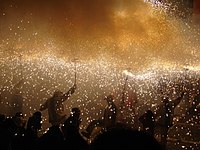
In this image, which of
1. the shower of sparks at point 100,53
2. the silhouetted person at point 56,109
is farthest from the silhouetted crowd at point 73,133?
the shower of sparks at point 100,53

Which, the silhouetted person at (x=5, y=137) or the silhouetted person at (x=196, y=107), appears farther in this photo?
the silhouetted person at (x=196, y=107)

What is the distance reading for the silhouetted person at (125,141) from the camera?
167 centimetres

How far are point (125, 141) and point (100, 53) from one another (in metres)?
19.6

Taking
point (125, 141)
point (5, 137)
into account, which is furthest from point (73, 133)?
point (125, 141)

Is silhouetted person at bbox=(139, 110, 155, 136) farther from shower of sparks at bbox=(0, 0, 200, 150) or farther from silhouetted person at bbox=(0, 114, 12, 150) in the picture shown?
shower of sparks at bbox=(0, 0, 200, 150)

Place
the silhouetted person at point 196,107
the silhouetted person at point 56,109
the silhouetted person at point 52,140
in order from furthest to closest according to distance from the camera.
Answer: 1. the silhouetted person at point 196,107
2. the silhouetted person at point 56,109
3. the silhouetted person at point 52,140

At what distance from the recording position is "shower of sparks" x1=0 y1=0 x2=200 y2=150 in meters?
15.7

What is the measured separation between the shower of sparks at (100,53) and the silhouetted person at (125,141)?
36.3 ft

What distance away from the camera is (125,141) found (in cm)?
167

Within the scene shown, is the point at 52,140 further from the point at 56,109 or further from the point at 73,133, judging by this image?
the point at 56,109

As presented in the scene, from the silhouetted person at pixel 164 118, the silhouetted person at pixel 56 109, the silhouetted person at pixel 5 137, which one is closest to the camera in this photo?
the silhouetted person at pixel 5 137

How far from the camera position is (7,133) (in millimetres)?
4652

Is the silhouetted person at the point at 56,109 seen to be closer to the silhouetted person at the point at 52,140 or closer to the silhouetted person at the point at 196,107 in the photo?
the silhouetted person at the point at 52,140

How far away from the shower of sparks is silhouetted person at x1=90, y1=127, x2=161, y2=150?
11.1 metres
